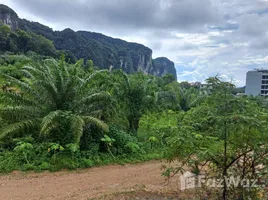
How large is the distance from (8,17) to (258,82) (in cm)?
6747

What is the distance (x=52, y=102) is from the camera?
334 inches

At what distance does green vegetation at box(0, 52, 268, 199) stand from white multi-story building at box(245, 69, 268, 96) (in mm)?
58606

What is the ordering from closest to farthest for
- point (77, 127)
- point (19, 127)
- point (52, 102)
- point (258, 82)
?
1. point (77, 127)
2. point (19, 127)
3. point (52, 102)
4. point (258, 82)

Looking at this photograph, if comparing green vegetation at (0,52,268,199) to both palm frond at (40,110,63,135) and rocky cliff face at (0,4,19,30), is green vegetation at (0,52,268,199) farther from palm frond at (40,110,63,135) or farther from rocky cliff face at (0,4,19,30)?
rocky cliff face at (0,4,19,30)

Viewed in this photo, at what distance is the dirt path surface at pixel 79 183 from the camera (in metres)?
5.11

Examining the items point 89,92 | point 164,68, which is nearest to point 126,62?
point 164,68

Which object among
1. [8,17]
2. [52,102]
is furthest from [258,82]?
[8,17]

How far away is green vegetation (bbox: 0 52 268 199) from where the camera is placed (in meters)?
3.86

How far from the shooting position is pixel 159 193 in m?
5.40

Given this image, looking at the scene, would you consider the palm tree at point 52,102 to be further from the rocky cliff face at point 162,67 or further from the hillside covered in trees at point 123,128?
the rocky cliff face at point 162,67

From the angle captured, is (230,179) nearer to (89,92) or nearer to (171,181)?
(171,181)

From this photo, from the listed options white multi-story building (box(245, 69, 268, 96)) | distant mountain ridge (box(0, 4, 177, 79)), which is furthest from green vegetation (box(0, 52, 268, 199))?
white multi-story building (box(245, 69, 268, 96))

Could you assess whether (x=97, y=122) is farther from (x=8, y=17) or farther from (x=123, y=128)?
(x=8, y=17)

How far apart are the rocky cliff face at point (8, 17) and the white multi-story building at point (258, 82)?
63.5m
